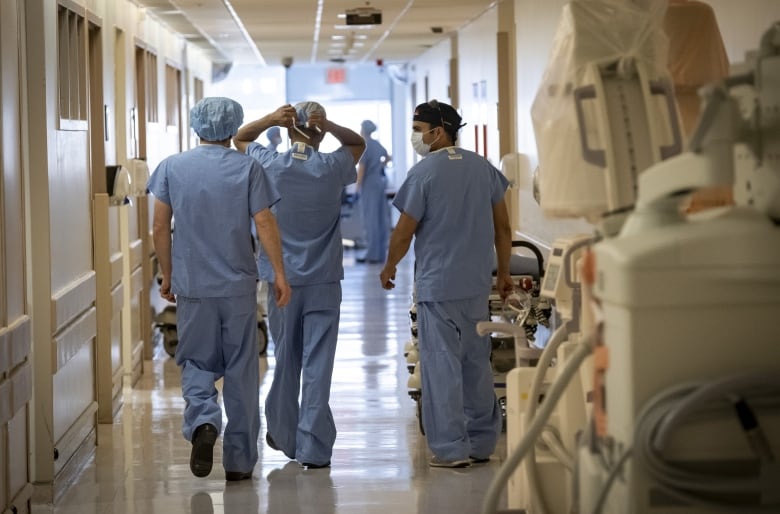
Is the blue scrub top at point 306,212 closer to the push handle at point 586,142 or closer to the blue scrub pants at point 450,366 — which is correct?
the blue scrub pants at point 450,366

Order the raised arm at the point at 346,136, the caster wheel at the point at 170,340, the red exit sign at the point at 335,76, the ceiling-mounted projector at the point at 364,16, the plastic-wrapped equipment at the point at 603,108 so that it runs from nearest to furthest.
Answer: the plastic-wrapped equipment at the point at 603,108 < the raised arm at the point at 346,136 < the caster wheel at the point at 170,340 < the ceiling-mounted projector at the point at 364,16 < the red exit sign at the point at 335,76

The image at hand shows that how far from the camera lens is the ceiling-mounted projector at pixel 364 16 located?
9.95 m

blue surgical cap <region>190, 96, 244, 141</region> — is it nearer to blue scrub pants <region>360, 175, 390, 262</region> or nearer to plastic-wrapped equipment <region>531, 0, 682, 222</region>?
plastic-wrapped equipment <region>531, 0, 682, 222</region>

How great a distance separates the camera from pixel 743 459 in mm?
2277

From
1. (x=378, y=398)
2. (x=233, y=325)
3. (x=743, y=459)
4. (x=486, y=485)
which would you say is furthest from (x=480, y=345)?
(x=743, y=459)

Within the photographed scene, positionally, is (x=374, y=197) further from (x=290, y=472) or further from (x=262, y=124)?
(x=290, y=472)

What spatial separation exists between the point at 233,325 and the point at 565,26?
2279 mm

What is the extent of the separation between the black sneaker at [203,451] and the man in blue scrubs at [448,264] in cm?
90

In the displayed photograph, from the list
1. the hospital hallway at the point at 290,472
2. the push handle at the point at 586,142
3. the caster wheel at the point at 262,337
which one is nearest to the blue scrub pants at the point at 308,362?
the hospital hallway at the point at 290,472

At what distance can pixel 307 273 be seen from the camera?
17.2ft

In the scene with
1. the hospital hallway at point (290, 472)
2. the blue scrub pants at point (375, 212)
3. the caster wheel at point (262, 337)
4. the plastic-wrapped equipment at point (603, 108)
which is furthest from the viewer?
the blue scrub pants at point (375, 212)

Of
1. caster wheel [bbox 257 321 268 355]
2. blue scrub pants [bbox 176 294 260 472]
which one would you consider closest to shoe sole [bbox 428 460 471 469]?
blue scrub pants [bbox 176 294 260 472]

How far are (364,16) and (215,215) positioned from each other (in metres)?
5.47

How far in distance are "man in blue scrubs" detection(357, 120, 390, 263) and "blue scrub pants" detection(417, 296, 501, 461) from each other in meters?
9.14
